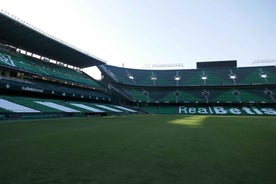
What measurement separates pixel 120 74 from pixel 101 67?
828 centimetres

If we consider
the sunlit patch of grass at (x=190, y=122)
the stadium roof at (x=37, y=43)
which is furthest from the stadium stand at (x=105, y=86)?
the sunlit patch of grass at (x=190, y=122)

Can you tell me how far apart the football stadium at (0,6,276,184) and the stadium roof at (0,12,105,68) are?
19 cm

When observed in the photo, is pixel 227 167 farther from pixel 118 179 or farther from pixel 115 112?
pixel 115 112

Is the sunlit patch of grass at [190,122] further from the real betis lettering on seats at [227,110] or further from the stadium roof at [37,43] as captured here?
the real betis lettering on seats at [227,110]

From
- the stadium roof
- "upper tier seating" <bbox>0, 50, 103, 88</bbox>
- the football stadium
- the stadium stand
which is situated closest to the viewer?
the football stadium

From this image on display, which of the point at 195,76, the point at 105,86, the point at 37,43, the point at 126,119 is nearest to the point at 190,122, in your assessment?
the point at 126,119

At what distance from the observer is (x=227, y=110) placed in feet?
252

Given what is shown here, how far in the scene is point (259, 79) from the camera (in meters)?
84.8

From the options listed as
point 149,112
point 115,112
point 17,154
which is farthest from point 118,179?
point 149,112

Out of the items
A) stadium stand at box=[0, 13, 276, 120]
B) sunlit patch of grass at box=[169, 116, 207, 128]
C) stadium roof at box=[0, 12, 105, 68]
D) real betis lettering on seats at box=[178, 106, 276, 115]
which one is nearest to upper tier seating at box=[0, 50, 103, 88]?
stadium stand at box=[0, 13, 276, 120]

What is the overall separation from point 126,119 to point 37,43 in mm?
30024

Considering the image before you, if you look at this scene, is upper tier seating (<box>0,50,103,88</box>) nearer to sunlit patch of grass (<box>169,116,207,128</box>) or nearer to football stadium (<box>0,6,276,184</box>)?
football stadium (<box>0,6,276,184</box>)

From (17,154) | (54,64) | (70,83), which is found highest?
(54,64)

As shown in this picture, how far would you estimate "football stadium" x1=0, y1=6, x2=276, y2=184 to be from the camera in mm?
6836
